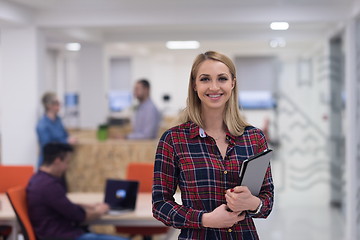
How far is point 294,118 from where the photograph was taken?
8.91 m

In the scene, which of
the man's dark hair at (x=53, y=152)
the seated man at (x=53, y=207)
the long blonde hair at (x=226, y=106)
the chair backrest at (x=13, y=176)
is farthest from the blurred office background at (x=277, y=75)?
the long blonde hair at (x=226, y=106)

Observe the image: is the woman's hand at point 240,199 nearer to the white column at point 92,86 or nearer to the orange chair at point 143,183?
the orange chair at point 143,183

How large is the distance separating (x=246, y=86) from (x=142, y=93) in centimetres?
1000

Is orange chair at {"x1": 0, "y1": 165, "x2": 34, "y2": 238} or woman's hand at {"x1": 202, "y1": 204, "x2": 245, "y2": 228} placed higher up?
woman's hand at {"x1": 202, "y1": 204, "x2": 245, "y2": 228}

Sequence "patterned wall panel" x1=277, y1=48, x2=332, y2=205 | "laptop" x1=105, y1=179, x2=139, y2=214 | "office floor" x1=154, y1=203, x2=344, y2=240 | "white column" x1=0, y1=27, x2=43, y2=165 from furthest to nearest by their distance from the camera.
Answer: "patterned wall panel" x1=277, y1=48, x2=332, y2=205
"white column" x1=0, y1=27, x2=43, y2=165
"office floor" x1=154, y1=203, x2=344, y2=240
"laptop" x1=105, y1=179, x2=139, y2=214

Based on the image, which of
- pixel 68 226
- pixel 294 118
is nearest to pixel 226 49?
pixel 294 118

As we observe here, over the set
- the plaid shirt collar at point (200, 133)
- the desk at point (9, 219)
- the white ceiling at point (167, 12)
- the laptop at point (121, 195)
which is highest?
the white ceiling at point (167, 12)

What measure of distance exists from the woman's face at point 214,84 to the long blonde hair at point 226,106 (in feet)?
0.08

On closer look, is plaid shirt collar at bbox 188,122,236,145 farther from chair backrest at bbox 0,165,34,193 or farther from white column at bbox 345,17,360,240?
white column at bbox 345,17,360,240

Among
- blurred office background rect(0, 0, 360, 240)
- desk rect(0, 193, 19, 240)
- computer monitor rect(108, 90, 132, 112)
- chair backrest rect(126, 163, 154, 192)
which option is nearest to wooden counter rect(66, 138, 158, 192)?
blurred office background rect(0, 0, 360, 240)

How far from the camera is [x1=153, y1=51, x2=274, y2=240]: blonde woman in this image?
2078mm

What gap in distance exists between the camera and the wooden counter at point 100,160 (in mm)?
7277

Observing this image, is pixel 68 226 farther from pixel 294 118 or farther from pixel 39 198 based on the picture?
pixel 294 118

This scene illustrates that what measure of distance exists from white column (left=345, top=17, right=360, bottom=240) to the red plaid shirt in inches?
195
